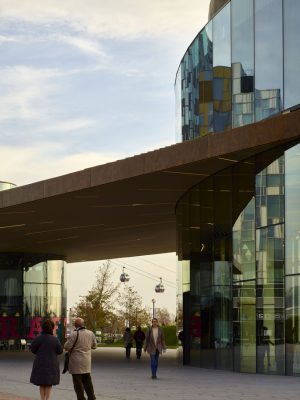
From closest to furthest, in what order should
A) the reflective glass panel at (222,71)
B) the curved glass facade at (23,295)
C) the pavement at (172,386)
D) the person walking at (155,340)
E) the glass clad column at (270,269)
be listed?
the pavement at (172,386) < the person walking at (155,340) < the glass clad column at (270,269) < the reflective glass panel at (222,71) < the curved glass facade at (23,295)

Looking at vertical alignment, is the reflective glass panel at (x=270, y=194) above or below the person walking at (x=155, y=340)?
above

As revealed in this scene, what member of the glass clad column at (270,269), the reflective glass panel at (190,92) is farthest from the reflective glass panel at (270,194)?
the reflective glass panel at (190,92)

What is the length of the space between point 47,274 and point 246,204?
30.8 m

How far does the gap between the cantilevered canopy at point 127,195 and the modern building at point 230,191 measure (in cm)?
4

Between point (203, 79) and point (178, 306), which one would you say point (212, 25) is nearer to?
point (203, 79)

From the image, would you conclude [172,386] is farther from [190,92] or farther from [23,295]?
[23,295]

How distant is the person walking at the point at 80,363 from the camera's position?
17.1 metres

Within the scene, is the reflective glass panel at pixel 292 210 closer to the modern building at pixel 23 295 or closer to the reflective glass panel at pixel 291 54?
the reflective glass panel at pixel 291 54

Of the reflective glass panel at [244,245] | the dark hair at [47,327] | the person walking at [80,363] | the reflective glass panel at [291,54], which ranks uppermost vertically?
the reflective glass panel at [291,54]

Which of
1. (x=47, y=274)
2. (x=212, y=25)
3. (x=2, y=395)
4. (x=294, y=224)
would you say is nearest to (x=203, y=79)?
(x=212, y=25)

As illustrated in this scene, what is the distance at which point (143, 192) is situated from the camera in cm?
3209

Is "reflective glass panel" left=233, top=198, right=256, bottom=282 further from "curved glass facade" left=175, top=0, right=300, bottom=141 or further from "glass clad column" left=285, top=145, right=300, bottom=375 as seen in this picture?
"curved glass facade" left=175, top=0, right=300, bottom=141

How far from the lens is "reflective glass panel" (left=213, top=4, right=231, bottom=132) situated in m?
29.5

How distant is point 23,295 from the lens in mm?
56531
